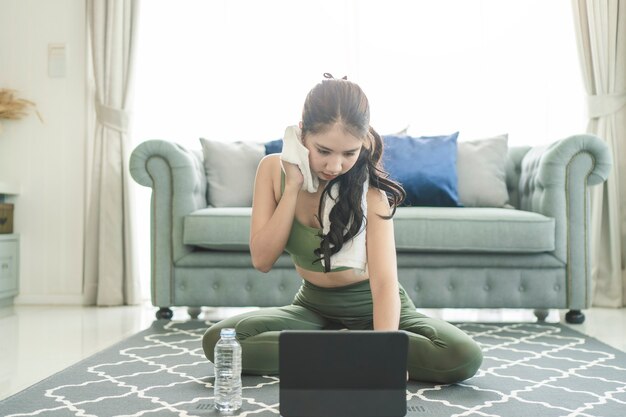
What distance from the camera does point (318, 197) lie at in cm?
192

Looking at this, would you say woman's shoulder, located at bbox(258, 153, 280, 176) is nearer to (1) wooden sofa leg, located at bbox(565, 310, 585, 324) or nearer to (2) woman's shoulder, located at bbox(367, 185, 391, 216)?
(2) woman's shoulder, located at bbox(367, 185, 391, 216)

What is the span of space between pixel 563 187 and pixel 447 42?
141 centimetres

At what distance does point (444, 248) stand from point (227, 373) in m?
1.49

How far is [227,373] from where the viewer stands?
1.75 metres

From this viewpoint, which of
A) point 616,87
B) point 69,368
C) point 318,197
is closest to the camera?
point 318,197

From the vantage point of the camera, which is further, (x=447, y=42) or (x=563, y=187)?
(x=447, y=42)

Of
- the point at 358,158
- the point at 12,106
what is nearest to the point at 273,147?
the point at 12,106

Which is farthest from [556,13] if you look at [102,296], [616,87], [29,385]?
[29,385]

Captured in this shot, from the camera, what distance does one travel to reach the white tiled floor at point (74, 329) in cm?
222

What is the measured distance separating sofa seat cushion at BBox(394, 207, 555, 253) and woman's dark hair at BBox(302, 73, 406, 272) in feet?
3.83

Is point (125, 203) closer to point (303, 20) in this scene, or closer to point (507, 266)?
point (303, 20)

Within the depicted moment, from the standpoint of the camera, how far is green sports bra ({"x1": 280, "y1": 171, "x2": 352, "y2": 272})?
1.87m

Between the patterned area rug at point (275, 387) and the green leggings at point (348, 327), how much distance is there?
0.16 ft

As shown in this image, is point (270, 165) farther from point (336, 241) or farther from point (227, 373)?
point (227, 373)
